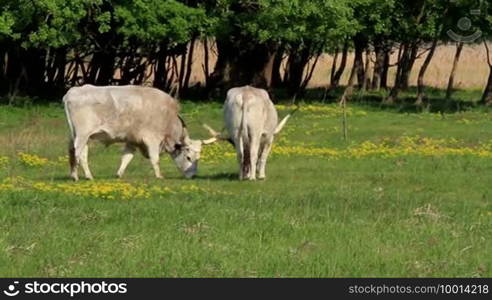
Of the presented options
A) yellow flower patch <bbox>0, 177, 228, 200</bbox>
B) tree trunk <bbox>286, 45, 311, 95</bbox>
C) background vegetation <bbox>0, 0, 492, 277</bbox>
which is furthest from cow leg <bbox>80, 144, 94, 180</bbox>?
tree trunk <bbox>286, 45, 311, 95</bbox>

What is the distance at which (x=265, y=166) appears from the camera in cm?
2583

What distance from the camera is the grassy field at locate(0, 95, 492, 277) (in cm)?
1291

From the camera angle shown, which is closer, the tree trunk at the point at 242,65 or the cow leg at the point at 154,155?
the cow leg at the point at 154,155

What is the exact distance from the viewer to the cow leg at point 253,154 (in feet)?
76.5

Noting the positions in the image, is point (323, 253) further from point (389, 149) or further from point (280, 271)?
point (389, 149)

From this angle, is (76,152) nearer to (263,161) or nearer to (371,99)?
(263,161)

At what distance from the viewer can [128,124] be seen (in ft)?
77.6

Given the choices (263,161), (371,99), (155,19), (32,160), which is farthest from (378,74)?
(263,161)

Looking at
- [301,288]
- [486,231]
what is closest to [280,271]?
[301,288]

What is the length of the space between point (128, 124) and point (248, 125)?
2.35 m

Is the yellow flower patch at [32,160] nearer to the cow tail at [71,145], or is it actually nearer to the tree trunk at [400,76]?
the cow tail at [71,145]

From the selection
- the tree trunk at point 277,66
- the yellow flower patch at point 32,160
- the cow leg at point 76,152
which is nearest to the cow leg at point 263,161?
the cow leg at point 76,152

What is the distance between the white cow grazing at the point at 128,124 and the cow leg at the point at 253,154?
145cm

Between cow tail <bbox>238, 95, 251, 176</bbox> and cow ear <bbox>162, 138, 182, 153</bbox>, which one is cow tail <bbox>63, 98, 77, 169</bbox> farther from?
cow tail <bbox>238, 95, 251, 176</bbox>
